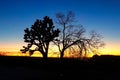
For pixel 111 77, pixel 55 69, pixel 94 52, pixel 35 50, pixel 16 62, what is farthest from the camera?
pixel 35 50

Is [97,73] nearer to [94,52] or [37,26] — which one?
[94,52]

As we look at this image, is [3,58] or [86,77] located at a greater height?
[3,58]

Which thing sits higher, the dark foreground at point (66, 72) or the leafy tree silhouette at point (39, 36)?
the leafy tree silhouette at point (39, 36)

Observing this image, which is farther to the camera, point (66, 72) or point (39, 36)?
point (39, 36)

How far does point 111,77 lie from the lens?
65.6 feet

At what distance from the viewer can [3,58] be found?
28.0m

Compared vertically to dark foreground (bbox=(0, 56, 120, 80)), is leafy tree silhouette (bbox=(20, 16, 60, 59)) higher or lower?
higher

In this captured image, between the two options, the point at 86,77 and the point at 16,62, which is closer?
the point at 86,77

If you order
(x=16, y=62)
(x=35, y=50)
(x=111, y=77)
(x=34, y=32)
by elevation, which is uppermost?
(x=34, y=32)

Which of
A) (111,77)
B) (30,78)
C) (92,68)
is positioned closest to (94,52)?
(92,68)

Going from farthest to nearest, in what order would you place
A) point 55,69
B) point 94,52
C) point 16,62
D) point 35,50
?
point 35,50 < point 94,52 < point 16,62 < point 55,69

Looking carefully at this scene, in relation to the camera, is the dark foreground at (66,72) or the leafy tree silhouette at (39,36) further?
the leafy tree silhouette at (39,36)

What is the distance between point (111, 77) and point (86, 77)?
→ 8.32ft

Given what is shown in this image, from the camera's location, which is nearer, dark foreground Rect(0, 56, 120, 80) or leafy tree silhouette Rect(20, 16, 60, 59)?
dark foreground Rect(0, 56, 120, 80)
